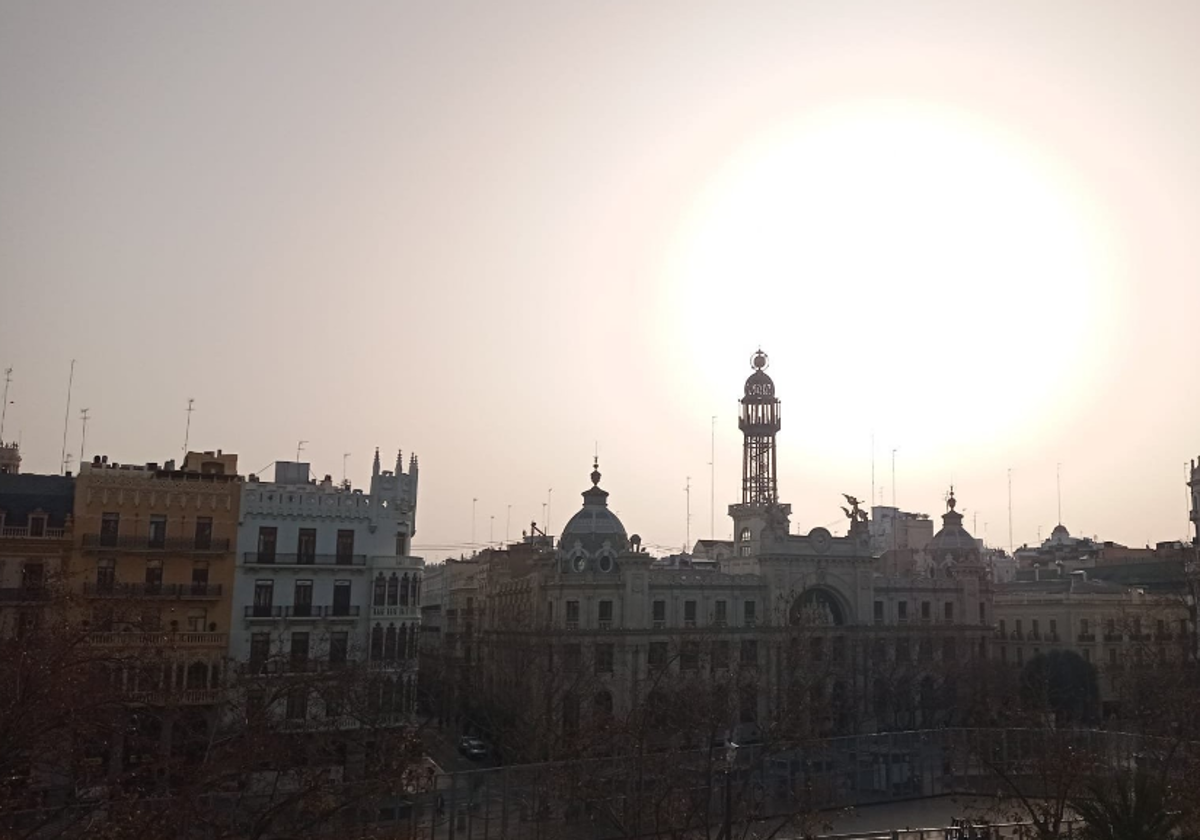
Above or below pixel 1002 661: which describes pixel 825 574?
above

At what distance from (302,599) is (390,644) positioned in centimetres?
498

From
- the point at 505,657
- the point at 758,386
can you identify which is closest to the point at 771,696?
the point at 505,657

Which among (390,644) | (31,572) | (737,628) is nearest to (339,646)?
(390,644)

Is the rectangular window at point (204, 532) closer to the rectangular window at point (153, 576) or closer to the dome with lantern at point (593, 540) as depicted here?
the rectangular window at point (153, 576)

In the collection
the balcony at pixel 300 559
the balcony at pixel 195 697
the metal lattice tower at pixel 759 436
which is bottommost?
the balcony at pixel 195 697

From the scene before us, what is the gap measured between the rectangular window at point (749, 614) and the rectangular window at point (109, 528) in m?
41.2

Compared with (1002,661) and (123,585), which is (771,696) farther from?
(123,585)

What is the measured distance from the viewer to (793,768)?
5219 centimetres

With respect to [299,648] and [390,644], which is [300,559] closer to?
[299,648]

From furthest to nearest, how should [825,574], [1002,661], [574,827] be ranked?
[1002,661] → [825,574] → [574,827]

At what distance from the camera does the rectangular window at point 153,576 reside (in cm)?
5081

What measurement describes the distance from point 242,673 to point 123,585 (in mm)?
7151

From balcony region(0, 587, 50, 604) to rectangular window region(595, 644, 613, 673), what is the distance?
33.5 meters

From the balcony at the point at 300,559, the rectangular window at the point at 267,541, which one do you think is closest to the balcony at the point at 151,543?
the balcony at the point at 300,559
